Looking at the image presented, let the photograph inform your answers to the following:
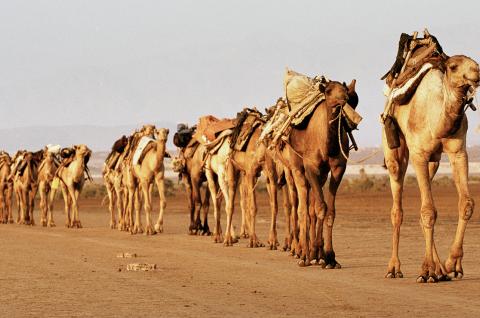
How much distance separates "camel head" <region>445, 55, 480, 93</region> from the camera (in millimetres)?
15367

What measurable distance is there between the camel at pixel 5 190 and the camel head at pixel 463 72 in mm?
32139

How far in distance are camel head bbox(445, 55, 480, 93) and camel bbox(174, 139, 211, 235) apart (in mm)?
16214

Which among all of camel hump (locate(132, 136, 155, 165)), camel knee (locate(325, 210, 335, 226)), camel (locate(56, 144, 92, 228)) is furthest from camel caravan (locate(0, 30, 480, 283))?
camel (locate(56, 144, 92, 228))

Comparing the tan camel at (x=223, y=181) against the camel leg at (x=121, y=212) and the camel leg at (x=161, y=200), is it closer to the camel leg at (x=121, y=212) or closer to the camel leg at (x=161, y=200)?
the camel leg at (x=161, y=200)

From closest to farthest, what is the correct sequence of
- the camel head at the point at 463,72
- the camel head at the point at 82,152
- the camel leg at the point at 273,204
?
the camel head at the point at 463,72 < the camel leg at the point at 273,204 < the camel head at the point at 82,152

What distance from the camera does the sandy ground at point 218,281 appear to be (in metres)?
13.5

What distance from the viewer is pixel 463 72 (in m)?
15.5

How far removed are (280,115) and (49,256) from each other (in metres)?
4.70

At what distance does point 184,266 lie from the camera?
1992 cm

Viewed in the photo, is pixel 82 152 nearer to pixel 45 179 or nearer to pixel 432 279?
pixel 45 179

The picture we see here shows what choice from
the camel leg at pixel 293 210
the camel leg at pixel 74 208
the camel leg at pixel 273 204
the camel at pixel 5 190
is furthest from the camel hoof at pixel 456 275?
the camel at pixel 5 190

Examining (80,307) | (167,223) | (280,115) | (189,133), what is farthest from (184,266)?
(167,223)

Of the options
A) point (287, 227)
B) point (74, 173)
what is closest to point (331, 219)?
point (287, 227)

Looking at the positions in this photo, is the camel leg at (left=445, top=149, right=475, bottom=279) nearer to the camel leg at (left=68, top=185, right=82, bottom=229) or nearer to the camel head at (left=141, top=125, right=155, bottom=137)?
the camel head at (left=141, top=125, right=155, bottom=137)
